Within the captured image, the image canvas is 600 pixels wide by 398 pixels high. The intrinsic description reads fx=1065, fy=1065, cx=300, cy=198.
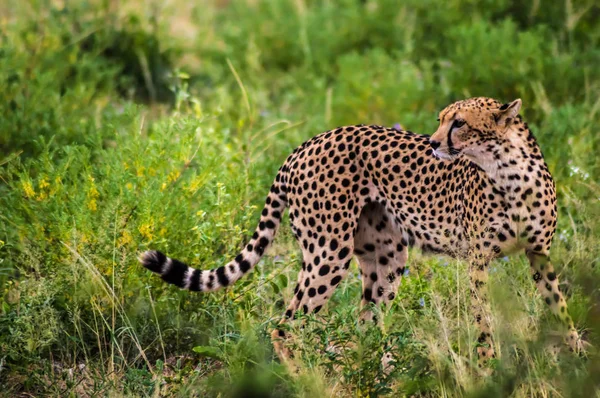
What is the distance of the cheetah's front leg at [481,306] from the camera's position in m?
3.94

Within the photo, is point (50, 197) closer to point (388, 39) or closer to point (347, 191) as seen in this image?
point (347, 191)

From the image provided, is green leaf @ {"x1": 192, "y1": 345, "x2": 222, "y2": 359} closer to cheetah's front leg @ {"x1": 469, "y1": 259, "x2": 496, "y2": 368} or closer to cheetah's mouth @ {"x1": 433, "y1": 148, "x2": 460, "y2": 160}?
cheetah's front leg @ {"x1": 469, "y1": 259, "x2": 496, "y2": 368}

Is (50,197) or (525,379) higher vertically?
(50,197)

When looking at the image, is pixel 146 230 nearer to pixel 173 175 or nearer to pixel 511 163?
pixel 173 175

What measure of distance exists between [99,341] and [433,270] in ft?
4.94

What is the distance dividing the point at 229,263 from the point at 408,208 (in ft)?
2.43

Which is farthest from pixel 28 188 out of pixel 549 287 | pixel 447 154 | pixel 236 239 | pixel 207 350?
pixel 549 287

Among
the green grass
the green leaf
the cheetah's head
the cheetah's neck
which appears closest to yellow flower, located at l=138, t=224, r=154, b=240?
the green grass

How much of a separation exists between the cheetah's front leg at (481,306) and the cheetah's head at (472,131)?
0.42m

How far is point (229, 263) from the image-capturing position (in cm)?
416

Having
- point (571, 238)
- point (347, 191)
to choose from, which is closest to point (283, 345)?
point (347, 191)

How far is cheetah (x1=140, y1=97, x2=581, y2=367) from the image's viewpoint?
395 cm

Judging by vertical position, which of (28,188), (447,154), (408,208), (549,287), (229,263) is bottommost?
(549,287)

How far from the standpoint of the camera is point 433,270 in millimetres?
4664
